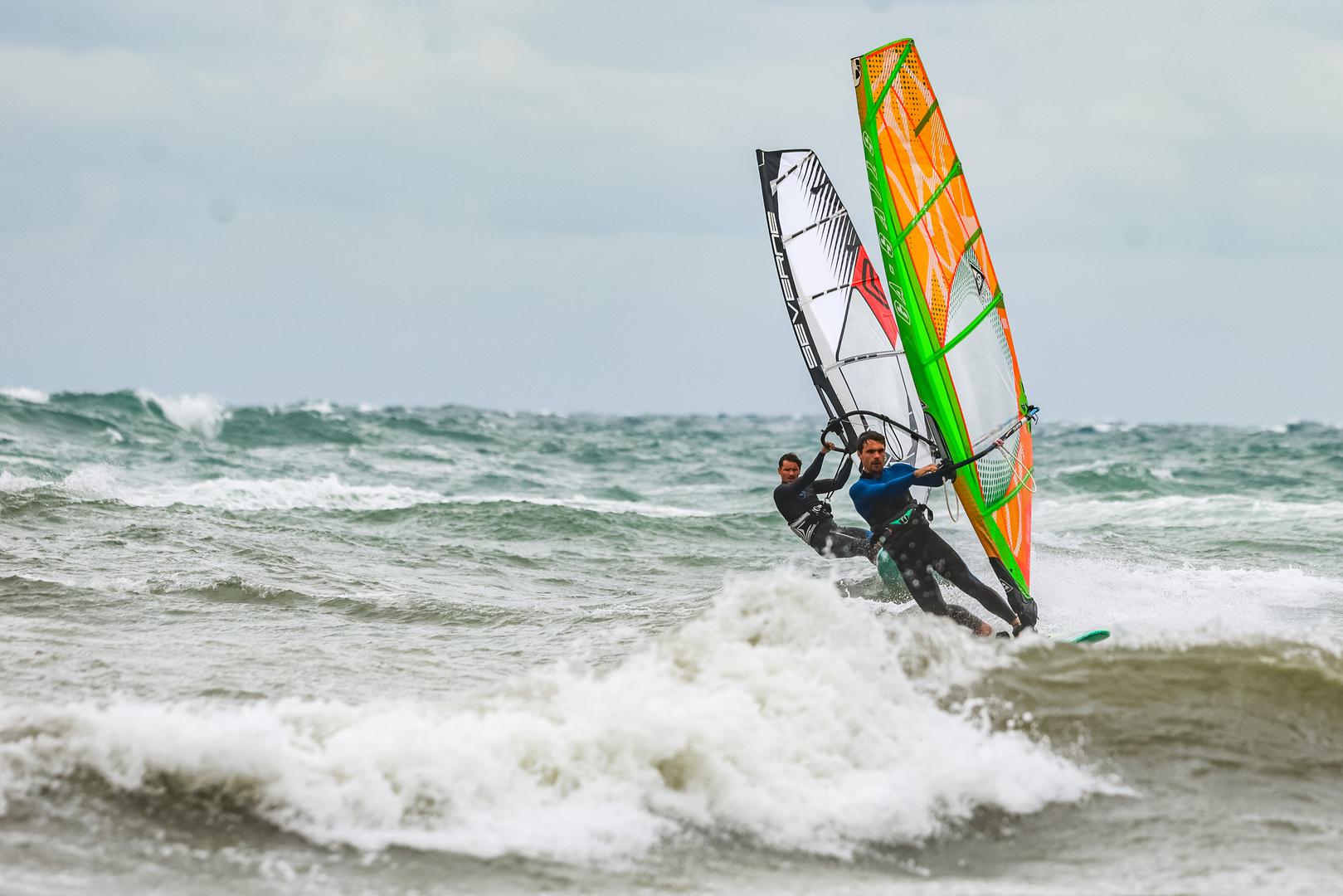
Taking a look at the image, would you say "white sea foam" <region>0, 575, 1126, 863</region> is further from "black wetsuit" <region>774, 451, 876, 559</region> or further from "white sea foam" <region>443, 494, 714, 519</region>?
"white sea foam" <region>443, 494, 714, 519</region>

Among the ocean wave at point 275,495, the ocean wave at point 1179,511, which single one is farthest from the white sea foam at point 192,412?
the ocean wave at point 1179,511

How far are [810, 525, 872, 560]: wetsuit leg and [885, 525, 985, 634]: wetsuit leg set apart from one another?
0.93 m

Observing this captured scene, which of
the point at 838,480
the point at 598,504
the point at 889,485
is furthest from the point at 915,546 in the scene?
the point at 598,504

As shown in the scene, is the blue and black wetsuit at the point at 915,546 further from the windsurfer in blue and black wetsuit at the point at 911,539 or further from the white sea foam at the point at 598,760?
the white sea foam at the point at 598,760

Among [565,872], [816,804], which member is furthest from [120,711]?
[816,804]

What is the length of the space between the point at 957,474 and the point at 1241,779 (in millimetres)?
2674

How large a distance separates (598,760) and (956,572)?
271 cm

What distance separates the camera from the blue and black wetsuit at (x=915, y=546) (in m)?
6.27

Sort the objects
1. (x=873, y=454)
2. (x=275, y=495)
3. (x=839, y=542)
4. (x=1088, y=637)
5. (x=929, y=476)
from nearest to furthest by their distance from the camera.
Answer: (x=1088, y=637) < (x=929, y=476) < (x=873, y=454) < (x=839, y=542) < (x=275, y=495)

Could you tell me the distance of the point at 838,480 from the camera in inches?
288

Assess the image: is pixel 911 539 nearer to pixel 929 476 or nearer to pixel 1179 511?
pixel 929 476

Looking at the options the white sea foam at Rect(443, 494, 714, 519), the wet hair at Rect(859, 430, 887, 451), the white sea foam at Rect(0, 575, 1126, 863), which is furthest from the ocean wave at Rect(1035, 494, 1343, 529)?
the white sea foam at Rect(0, 575, 1126, 863)

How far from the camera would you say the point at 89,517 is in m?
A: 10.4

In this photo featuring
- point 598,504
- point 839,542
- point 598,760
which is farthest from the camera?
point 598,504
